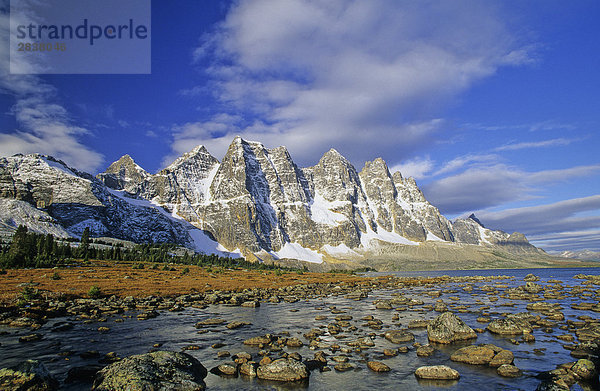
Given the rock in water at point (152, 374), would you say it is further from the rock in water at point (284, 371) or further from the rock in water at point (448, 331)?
the rock in water at point (448, 331)

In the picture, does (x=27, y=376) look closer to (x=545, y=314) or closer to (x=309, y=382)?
(x=309, y=382)

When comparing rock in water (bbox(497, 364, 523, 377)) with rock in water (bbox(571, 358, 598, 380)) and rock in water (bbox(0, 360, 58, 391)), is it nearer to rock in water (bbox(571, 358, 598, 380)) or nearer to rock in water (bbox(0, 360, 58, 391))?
rock in water (bbox(571, 358, 598, 380))

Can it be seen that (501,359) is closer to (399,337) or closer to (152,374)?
(399,337)

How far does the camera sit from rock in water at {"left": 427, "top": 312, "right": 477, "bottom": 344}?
26000 mm

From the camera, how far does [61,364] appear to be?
20.3 meters

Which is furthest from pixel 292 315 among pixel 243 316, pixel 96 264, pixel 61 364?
pixel 96 264

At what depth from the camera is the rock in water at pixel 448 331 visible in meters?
26.0

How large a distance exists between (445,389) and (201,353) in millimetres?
16973

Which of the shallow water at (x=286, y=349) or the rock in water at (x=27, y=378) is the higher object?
the rock in water at (x=27, y=378)

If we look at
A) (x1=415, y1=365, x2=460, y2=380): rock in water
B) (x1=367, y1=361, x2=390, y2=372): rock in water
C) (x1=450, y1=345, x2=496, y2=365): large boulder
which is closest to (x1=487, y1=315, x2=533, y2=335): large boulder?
(x1=450, y1=345, x2=496, y2=365): large boulder

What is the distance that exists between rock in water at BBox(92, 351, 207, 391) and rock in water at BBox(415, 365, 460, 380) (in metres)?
12.7

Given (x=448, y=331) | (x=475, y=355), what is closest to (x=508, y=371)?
(x=475, y=355)

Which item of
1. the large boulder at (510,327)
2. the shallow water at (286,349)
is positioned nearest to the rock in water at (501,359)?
the shallow water at (286,349)

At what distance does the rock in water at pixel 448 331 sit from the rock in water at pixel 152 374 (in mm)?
19223
